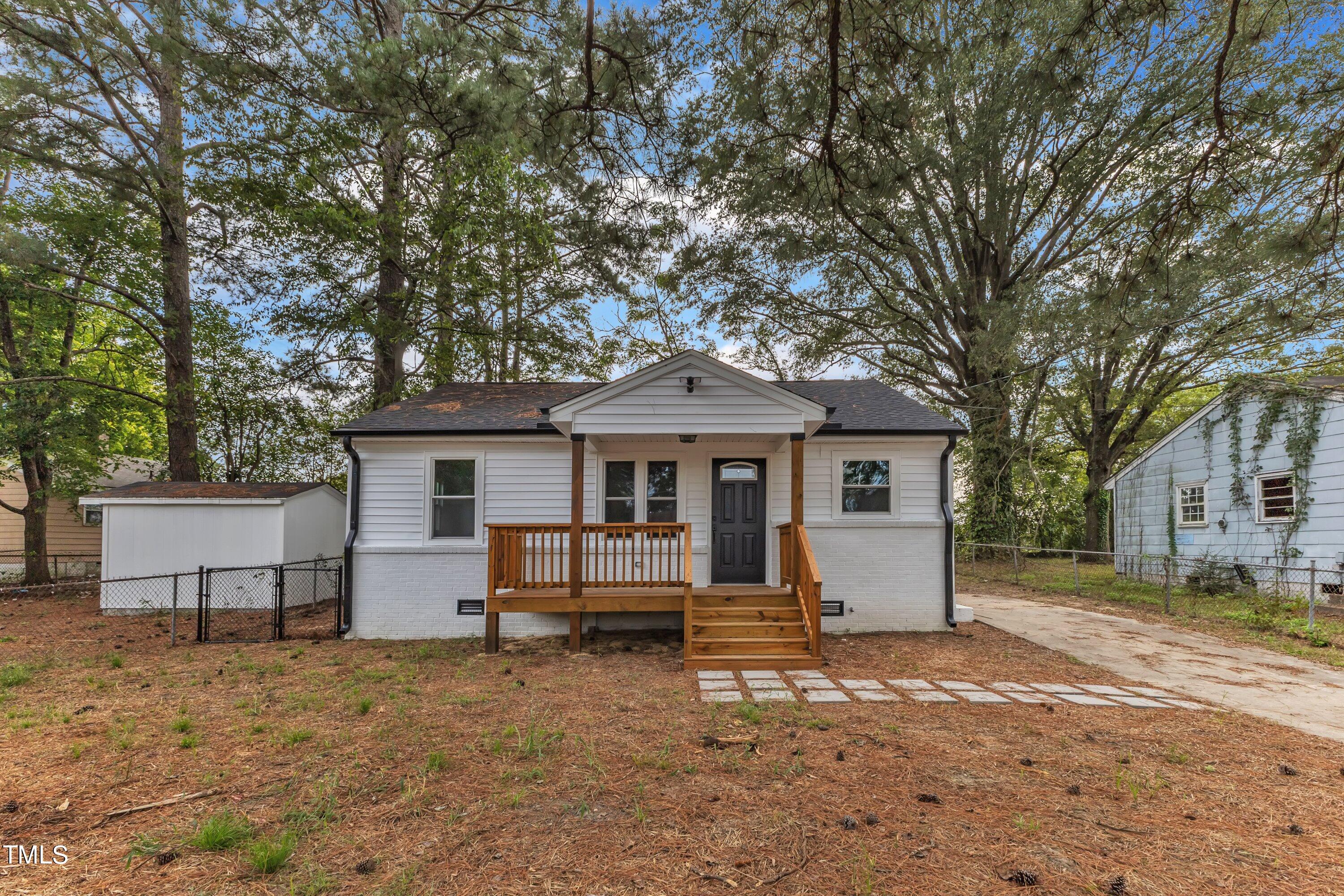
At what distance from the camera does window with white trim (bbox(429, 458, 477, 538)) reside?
29.3 ft

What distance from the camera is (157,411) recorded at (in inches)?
669

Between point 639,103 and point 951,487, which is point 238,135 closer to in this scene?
point 639,103

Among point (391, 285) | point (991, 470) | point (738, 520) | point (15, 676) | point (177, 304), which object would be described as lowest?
point (15, 676)

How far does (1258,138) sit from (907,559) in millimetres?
5946

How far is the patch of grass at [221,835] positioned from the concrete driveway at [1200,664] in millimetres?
7398

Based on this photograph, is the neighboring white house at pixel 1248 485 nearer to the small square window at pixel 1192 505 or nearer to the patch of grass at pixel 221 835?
the small square window at pixel 1192 505

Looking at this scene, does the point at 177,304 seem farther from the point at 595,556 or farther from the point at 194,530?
the point at 595,556

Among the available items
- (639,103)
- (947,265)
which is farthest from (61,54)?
(947,265)

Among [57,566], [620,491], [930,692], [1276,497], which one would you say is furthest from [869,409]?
[57,566]

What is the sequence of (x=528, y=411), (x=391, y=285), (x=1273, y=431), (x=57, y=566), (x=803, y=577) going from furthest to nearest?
(x=57, y=566)
(x=391, y=285)
(x=1273, y=431)
(x=528, y=411)
(x=803, y=577)

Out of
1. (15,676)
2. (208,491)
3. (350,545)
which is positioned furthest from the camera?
(208,491)

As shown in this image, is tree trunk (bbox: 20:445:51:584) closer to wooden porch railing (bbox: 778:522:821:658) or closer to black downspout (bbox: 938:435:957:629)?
wooden porch railing (bbox: 778:522:821:658)

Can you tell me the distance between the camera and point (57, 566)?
1691 cm

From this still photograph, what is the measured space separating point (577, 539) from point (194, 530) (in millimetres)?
7941
